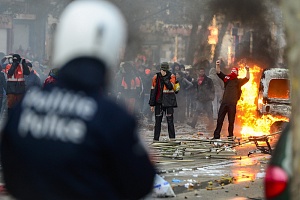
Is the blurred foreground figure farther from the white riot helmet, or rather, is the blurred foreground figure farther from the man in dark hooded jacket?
the man in dark hooded jacket

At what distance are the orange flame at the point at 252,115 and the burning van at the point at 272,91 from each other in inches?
7.7

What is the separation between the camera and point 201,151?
1474 centimetres

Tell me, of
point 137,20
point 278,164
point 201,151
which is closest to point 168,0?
point 137,20

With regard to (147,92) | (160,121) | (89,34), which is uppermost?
(89,34)

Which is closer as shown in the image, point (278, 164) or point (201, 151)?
point (278, 164)

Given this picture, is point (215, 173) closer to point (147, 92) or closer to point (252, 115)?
point (252, 115)

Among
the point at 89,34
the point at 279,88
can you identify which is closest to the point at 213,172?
the point at 279,88

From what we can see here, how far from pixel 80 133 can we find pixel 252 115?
17.3 m

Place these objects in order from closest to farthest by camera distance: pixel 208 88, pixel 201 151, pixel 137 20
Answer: pixel 201 151 → pixel 208 88 → pixel 137 20

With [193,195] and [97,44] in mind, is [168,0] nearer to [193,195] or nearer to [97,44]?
[193,195]

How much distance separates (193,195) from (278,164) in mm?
5612

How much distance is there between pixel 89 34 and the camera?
3.52 metres

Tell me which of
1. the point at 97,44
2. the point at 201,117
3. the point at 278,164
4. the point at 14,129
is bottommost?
the point at 201,117

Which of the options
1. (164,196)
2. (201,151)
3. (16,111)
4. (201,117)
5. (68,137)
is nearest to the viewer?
(68,137)
